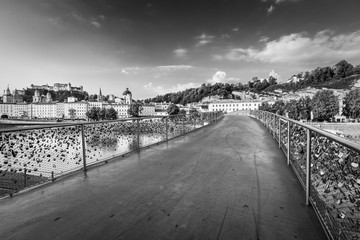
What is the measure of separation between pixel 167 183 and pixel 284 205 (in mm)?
1559

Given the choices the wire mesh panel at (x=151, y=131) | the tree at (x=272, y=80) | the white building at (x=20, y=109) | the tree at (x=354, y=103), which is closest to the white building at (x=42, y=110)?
the white building at (x=20, y=109)

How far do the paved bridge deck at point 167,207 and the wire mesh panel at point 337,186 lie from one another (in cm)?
16

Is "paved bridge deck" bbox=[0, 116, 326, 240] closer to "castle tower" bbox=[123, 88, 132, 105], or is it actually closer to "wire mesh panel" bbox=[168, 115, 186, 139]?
"wire mesh panel" bbox=[168, 115, 186, 139]

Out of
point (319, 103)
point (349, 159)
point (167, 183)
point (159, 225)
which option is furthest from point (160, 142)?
point (319, 103)

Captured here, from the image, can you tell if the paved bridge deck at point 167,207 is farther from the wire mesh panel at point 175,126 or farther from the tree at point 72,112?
the tree at point 72,112

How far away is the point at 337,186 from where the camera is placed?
5.19 ft

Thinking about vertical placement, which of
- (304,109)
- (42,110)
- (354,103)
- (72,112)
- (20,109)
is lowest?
(72,112)

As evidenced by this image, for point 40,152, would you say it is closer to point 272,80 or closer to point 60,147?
point 60,147

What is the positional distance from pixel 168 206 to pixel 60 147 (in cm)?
273

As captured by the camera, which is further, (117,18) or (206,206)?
(117,18)

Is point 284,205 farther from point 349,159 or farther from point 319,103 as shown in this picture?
point 319,103

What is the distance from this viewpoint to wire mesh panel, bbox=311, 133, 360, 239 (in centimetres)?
137

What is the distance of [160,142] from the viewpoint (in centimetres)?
679

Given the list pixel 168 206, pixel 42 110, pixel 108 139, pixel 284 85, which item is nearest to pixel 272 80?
pixel 284 85
